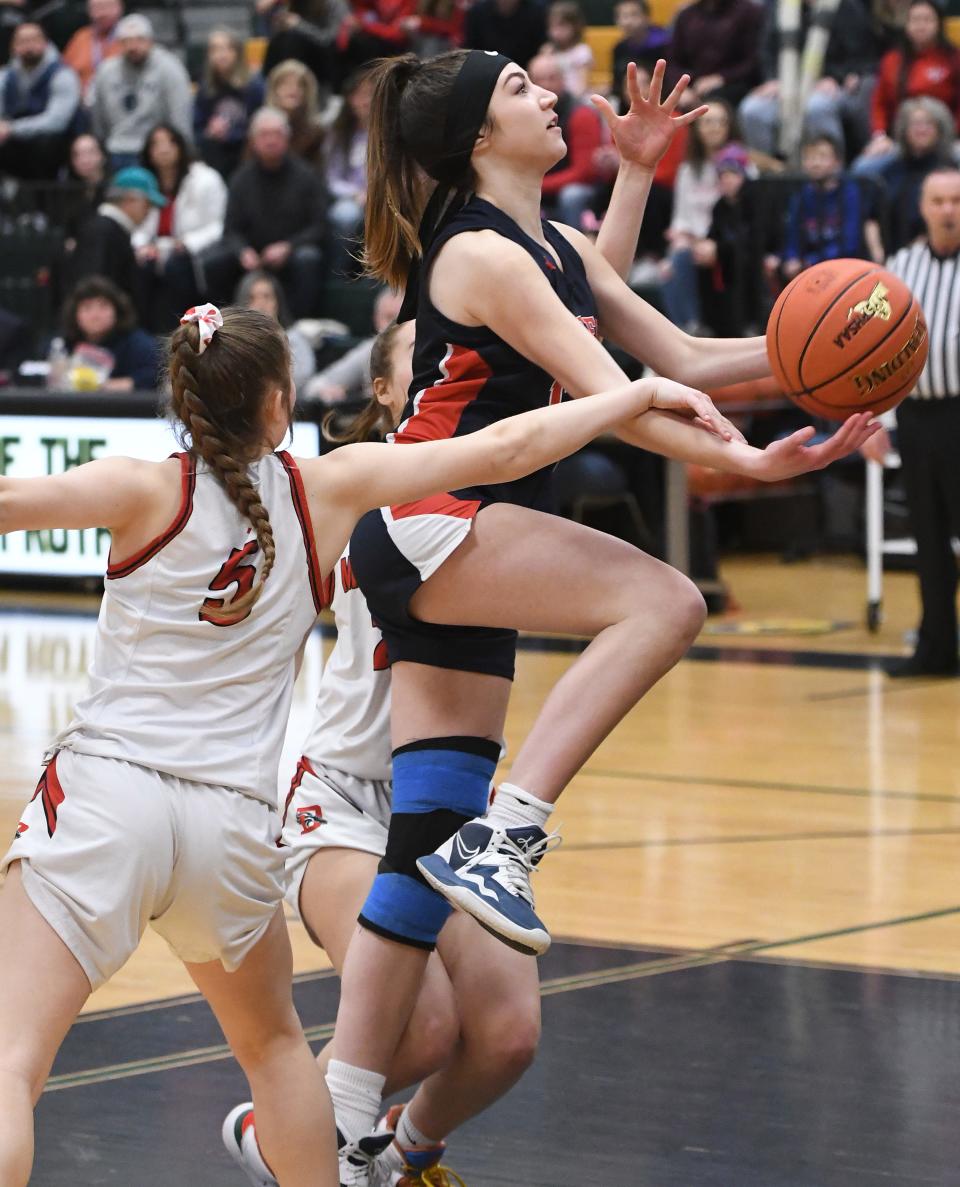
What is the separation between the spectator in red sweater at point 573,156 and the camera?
1239 centimetres

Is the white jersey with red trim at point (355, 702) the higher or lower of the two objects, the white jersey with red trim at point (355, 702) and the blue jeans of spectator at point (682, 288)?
the higher

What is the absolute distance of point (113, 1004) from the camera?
4676 millimetres

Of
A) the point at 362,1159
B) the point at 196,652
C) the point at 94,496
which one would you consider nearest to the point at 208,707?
the point at 196,652

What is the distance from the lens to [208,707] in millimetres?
2965

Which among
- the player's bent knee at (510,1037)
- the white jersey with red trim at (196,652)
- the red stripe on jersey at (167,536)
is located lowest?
the player's bent knee at (510,1037)

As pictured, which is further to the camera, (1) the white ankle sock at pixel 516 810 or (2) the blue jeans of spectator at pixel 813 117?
(2) the blue jeans of spectator at pixel 813 117

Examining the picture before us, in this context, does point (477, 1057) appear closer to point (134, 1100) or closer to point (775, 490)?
point (134, 1100)

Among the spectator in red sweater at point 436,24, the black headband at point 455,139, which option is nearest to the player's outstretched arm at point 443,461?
the black headband at point 455,139

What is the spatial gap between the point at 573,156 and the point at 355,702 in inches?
371

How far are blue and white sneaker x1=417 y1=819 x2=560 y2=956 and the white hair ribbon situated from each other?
2.79 ft

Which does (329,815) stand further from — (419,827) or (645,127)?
(645,127)

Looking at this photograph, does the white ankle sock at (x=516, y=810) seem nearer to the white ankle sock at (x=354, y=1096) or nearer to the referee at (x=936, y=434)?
the white ankle sock at (x=354, y=1096)

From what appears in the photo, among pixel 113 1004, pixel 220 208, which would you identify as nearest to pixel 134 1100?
pixel 113 1004

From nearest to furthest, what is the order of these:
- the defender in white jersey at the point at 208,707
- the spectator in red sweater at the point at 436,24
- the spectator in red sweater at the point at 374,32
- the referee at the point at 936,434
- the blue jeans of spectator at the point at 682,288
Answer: the defender in white jersey at the point at 208,707, the referee at the point at 936,434, the blue jeans of spectator at the point at 682,288, the spectator in red sweater at the point at 436,24, the spectator in red sweater at the point at 374,32
